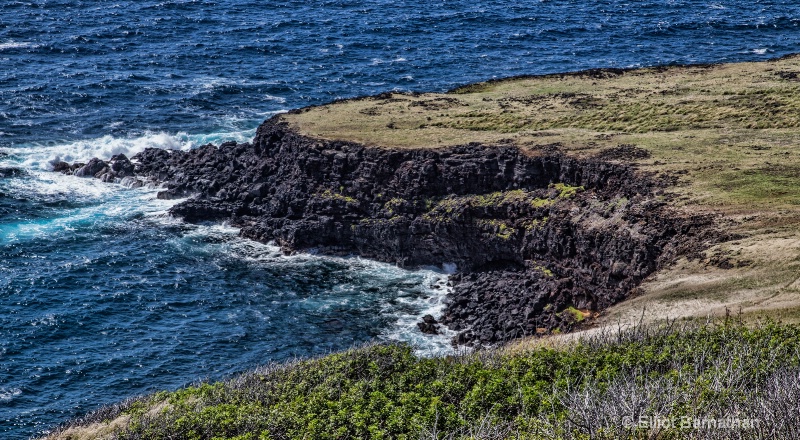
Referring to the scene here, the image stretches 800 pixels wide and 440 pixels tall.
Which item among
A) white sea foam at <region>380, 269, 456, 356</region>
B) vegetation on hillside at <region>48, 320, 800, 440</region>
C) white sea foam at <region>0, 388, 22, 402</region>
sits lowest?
white sea foam at <region>380, 269, 456, 356</region>

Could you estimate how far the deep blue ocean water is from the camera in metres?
61.9

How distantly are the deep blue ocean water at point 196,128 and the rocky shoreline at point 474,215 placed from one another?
2.35m

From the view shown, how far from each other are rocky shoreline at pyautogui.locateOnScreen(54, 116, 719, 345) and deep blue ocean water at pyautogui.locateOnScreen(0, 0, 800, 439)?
7.70 feet

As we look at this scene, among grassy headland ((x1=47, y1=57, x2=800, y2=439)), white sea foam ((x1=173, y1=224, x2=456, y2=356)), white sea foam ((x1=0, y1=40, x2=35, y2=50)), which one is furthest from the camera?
white sea foam ((x1=0, y1=40, x2=35, y2=50))

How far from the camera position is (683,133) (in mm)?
74812

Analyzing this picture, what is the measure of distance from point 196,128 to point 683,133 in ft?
171

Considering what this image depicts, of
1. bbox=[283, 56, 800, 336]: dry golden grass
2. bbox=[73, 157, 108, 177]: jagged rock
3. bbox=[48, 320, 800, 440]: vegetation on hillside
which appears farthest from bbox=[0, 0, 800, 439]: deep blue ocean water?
bbox=[48, 320, 800, 440]: vegetation on hillside

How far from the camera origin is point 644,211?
61.3m

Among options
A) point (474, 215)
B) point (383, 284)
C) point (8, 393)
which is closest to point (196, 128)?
point (383, 284)

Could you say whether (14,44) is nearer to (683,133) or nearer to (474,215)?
(474,215)

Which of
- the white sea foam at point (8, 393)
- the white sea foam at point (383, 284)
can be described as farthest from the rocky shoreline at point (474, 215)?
the white sea foam at point (8, 393)

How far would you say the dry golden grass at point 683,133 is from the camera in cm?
5141

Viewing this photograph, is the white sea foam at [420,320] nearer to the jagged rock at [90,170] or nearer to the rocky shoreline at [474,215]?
the rocky shoreline at [474,215]

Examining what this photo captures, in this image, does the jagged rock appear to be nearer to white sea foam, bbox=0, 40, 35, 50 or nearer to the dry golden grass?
the dry golden grass
